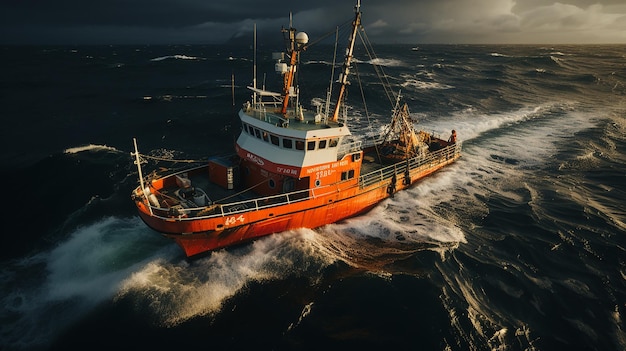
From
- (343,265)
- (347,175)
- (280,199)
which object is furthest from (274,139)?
(343,265)

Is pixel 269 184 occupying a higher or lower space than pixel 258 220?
higher

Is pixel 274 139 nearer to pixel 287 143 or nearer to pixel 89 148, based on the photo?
pixel 287 143

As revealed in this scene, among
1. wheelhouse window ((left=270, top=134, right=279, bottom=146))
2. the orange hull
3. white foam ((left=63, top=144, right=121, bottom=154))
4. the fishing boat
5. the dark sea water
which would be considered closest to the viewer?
the dark sea water

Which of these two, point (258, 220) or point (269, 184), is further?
point (269, 184)

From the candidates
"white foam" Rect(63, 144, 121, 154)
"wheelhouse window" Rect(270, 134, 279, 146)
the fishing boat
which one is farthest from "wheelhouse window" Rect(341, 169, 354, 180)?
"white foam" Rect(63, 144, 121, 154)

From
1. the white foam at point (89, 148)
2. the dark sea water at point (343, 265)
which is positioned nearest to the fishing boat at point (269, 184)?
the dark sea water at point (343, 265)

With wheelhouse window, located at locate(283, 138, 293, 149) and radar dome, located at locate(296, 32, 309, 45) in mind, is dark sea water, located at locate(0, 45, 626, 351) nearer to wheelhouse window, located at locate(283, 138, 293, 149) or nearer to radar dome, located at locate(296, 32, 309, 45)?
wheelhouse window, located at locate(283, 138, 293, 149)

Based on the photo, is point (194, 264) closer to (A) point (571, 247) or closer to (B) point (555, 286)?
(B) point (555, 286)

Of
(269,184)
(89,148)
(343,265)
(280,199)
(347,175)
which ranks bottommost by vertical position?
(343,265)

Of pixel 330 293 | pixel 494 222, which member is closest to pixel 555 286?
pixel 494 222
